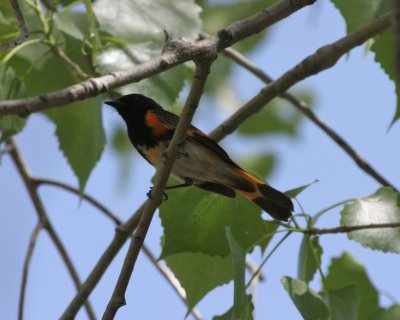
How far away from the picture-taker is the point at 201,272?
2.93 meters

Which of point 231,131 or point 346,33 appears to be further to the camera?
point 231,131

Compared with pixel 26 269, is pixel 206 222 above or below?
below

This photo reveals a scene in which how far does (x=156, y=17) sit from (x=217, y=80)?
1.48 m

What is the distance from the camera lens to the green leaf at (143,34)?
3.05 meters

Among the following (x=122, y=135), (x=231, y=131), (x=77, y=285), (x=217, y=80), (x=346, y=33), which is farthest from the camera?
(x=122, y=135)

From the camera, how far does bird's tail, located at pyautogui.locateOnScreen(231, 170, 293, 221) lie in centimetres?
337

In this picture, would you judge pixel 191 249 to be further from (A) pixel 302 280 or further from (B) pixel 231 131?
(B) pixel 231 131

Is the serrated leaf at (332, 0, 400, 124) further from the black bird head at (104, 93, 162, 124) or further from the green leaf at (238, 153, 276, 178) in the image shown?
the green leaf at (238, 153, 276, 178)

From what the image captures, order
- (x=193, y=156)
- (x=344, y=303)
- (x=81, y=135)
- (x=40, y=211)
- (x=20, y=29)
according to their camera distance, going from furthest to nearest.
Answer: (x=40, y=211) → (x=193, y=156) → (x=81, y=135) → (x=344, y=303) → (x=20, y=29)

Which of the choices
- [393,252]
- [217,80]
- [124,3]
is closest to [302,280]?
[393,252]

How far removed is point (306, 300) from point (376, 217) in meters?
0.52

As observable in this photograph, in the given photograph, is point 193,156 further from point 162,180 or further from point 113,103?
point 162,180

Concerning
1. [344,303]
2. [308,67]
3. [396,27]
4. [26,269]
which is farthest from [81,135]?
[396,27]

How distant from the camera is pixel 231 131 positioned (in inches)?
143
